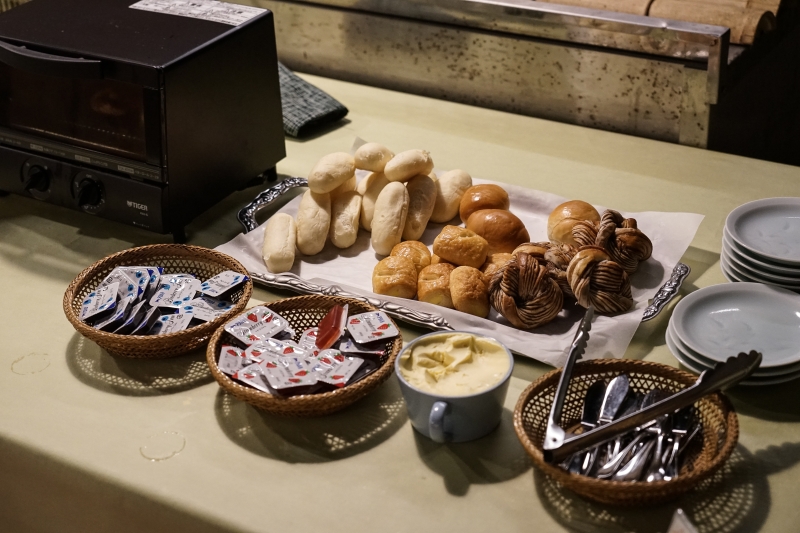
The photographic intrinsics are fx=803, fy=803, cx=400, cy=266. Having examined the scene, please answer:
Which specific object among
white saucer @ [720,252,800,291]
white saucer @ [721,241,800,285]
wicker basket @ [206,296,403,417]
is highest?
white saucer @ [721,241,800,285]

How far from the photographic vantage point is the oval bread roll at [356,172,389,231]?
4.56 feet

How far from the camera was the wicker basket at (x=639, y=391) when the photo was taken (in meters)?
0.81

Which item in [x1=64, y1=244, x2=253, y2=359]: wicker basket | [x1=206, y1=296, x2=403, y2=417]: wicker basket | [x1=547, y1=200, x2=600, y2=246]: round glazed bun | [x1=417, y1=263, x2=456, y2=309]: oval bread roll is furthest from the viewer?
[x1=547, y1=200, x2=600, y2=246]: round glazed bun

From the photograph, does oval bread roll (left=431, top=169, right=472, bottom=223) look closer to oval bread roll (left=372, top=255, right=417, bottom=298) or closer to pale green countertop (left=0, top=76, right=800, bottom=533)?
oval bread roll (left=372, top=255, right=417, bottom=298)

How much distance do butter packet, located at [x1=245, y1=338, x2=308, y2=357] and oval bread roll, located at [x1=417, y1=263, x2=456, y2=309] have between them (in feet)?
0.76

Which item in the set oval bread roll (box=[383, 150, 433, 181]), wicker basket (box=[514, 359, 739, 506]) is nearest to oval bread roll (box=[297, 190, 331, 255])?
oval bread roll (box=[383, 150, 433, 181])

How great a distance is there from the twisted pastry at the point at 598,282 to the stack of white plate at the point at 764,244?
0.53 ft

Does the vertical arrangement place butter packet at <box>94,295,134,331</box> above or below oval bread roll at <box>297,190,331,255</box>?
below

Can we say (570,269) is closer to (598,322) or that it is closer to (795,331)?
(598,322)

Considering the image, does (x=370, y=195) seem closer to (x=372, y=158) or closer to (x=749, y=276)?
(x=372, y=158)

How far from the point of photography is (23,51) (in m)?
Result: 1.30

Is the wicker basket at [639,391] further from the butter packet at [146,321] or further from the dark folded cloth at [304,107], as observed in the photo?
the dark folded cloth at [304,107]

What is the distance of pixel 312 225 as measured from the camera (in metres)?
A: 1.34

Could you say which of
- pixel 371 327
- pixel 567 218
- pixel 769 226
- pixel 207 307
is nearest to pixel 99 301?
pixel 207 307
